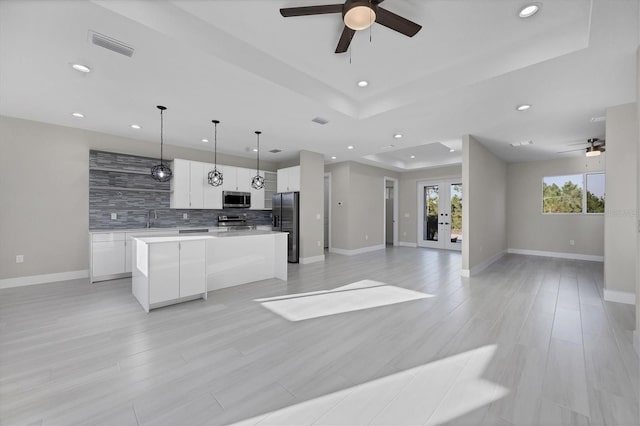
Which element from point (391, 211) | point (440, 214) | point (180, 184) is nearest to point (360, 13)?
point (180, 184)

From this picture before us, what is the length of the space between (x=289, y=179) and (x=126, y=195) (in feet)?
11.2

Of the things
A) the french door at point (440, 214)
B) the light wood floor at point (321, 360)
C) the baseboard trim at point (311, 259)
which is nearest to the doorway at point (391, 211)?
the french door at point (440, 214)

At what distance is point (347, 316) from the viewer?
3.04m

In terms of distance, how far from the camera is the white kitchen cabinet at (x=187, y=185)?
552cm

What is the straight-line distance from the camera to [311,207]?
6.45 m

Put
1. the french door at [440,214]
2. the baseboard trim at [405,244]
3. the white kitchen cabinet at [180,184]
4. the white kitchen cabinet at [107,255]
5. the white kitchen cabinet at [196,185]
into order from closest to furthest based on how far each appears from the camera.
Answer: the white kitchen cabinet at [107,255], the white kitchen cabinet at [180,184], the white kitchen cabinet at [196,185], the french door at [440,214], the baseboard trim at [405,244]

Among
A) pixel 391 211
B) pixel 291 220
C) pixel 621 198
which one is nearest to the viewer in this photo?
pixel 621 198

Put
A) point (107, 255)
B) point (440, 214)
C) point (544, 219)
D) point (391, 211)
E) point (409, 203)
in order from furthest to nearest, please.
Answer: point (391, 211) → point (409, 203) → point (440, 214) → point (544, 219) → point (107, 255)

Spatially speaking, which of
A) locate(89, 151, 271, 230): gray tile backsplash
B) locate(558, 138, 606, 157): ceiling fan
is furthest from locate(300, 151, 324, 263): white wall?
locate(558, 138, 606, 157): ceiling fan

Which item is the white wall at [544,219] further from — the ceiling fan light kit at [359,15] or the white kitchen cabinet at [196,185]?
the white kitchen cabinet at [196,185]

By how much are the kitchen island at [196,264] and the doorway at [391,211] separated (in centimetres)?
565

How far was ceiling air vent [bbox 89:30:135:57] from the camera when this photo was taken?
2.15 metres

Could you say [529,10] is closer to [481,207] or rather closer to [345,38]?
[345,38]

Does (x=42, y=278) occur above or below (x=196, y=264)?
below
